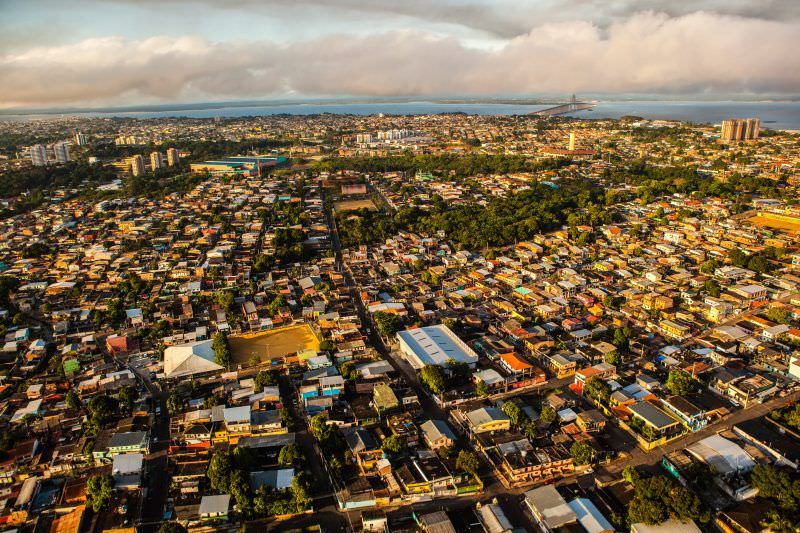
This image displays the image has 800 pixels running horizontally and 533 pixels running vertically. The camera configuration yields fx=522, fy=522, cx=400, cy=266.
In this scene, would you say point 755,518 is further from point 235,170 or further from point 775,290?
point 235,170

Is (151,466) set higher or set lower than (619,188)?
lower

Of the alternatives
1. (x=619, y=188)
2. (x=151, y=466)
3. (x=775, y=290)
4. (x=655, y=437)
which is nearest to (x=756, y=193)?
(x=619, y=188)

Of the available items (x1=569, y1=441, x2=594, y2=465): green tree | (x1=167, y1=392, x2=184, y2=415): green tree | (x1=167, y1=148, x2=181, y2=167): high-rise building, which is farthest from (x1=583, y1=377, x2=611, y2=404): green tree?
(x1=167, y1=148, x2=181, y2=167): high-rise building

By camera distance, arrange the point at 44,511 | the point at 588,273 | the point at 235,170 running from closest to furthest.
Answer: the point at 44,511
the point at 588,273
the point at 235,170

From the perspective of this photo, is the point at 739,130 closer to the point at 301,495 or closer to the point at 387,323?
the point at 387,323

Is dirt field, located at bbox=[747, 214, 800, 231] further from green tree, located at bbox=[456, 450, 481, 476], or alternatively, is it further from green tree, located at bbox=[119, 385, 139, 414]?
green tree, located at bbox=[119, 385, 139, 414]

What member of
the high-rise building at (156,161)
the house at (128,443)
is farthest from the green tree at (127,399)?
the high-rise building at (156,161)
